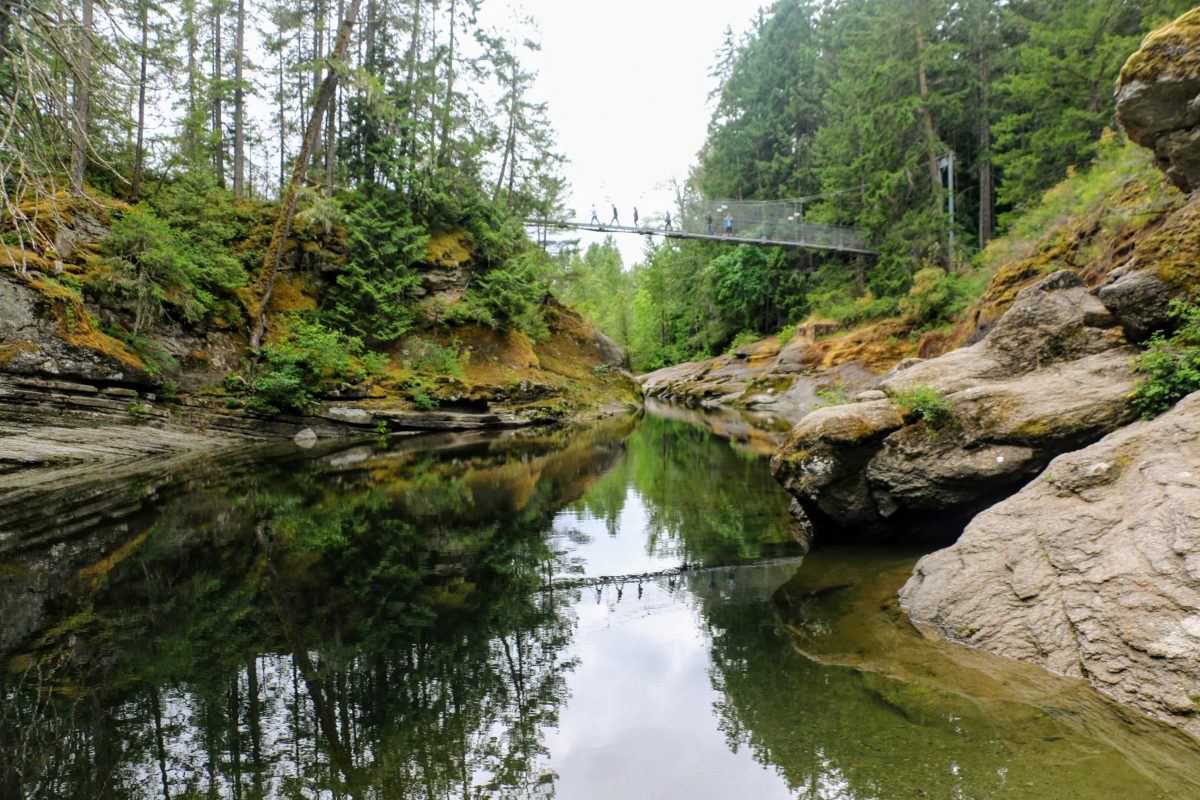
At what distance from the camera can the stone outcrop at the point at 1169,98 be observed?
710 cm

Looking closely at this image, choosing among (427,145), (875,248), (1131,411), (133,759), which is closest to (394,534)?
(133,759)

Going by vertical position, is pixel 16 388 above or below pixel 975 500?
above

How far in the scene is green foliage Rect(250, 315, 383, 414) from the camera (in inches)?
634

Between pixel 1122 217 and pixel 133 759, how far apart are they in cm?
1384

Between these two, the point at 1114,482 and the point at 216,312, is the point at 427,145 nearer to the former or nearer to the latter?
the point at 216,312

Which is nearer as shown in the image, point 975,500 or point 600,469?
point 975,500

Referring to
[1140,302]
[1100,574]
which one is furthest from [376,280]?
[1100,574]

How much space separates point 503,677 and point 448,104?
24225mm

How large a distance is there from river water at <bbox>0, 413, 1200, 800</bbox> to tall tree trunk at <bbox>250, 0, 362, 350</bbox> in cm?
1047

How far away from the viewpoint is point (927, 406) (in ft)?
22.0

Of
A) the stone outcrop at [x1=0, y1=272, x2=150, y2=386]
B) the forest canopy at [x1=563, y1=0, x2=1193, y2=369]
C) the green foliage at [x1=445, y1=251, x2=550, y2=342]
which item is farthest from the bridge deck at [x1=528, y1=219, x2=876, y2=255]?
the stone outcrop at [x1=0, y1=272, x2=150, y2=386]

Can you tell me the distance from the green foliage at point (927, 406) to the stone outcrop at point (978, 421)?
0.04 ft

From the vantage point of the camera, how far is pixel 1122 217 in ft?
33.5

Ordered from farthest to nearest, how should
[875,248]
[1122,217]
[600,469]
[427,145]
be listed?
[875,248] → [427,145] → [600,469] → [1122,217]
